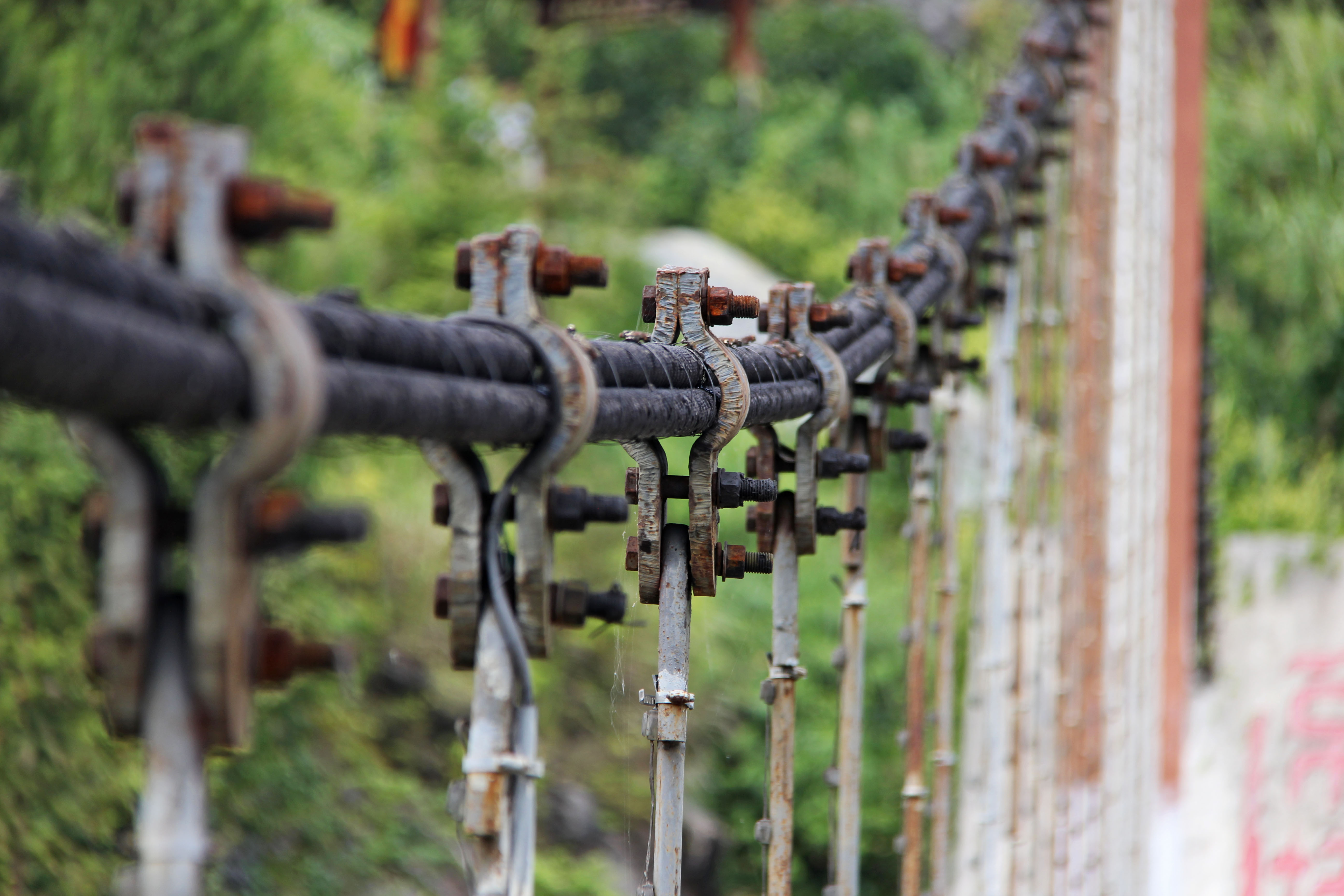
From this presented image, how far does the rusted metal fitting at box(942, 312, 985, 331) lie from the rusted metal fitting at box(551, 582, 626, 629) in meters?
1.49

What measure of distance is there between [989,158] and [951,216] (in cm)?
34

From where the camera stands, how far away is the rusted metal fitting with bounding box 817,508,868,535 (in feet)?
5.08

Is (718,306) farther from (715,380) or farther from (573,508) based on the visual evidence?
(573,508)

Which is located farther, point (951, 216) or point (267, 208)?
point (951, 216)

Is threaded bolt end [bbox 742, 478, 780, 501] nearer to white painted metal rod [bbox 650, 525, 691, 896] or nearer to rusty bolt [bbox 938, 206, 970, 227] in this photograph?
white painted metal rod [bbox 650, 525, 691, 896]

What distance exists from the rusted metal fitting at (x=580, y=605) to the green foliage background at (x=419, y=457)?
0.55ft

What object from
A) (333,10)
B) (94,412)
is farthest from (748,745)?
(333,10)

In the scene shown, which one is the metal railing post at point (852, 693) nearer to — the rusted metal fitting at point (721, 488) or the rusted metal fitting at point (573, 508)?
the rusted metal fitting at point (721, 488)

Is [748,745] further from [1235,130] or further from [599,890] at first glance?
[1235,130]

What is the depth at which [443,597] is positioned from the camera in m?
0.96

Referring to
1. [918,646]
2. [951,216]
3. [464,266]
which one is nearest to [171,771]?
[464,266]

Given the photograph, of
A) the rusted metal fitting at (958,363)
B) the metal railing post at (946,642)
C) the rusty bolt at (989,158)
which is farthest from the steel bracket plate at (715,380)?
the rusty bolt at (989,158)

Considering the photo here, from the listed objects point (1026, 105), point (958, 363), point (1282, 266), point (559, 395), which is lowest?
point (559, 395)

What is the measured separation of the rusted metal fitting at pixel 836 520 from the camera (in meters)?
1.55
